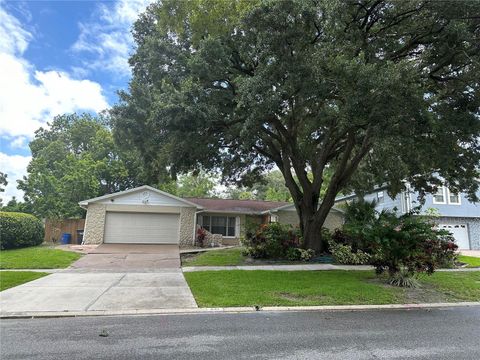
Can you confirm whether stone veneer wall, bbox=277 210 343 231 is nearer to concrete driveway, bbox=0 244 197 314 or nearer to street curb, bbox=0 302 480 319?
concrete driveway, bbox=0 244 197 314

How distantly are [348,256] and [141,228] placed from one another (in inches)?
507

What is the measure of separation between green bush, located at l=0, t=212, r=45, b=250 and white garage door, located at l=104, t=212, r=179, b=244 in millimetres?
3815

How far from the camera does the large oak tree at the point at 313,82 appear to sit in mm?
8609

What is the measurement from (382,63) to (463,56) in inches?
91.2

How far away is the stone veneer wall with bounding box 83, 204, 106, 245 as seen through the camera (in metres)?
19.9

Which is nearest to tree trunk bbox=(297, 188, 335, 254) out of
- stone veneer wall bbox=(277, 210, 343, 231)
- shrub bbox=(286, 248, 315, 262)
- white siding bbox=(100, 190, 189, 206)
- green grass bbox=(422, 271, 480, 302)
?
shrub bbox=(286, 248, 315, 262)

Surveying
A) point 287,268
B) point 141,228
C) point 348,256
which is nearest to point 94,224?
point 141,228

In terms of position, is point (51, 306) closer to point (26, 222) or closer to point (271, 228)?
point (271, 228)

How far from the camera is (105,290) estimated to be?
8.48 metres

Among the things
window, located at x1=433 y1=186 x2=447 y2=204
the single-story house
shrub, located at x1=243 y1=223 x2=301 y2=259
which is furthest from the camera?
window, located at x1=433 y1=186 x2=447 y2=204

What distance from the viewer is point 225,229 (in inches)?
917

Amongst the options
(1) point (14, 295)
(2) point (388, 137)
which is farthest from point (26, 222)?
(2) point (388, 137)

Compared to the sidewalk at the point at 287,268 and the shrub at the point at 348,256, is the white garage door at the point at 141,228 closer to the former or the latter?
the sidewalk at the point at 287,268

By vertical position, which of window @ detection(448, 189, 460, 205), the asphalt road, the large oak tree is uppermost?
the large oak tree
